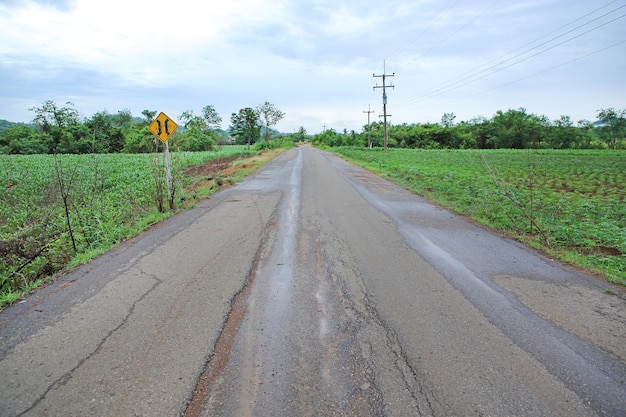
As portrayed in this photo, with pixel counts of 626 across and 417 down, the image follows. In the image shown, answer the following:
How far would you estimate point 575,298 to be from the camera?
4.48 meters

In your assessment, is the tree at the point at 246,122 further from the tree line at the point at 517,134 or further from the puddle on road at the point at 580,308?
the puddle on road at the point at 580,308

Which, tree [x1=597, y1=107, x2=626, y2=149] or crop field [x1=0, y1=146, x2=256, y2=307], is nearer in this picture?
crop field [x1=0, y1=146, x2=256, y2=307]

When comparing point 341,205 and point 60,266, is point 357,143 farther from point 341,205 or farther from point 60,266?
point 60,266

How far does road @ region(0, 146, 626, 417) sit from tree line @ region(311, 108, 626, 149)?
56.3 m

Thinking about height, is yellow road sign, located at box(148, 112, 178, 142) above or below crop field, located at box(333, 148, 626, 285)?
above

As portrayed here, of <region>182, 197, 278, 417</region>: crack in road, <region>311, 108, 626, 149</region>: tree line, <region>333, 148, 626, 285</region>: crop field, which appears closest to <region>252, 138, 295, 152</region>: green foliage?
<region>311, 108, 626, 149</region>: tree line

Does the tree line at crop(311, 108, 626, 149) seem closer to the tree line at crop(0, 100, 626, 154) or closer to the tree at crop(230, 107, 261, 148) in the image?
the tree line at crop(0, 100, 626, 154)

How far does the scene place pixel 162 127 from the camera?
952cm

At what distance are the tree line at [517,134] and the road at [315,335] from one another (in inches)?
2217

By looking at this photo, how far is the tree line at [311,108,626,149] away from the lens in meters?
59.4

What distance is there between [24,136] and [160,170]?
47765 mm

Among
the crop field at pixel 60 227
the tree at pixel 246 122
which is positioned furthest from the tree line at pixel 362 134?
the crop field at pixel 60 227

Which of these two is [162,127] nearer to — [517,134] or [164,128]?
[164,128]

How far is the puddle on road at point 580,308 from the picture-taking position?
3.56 m
